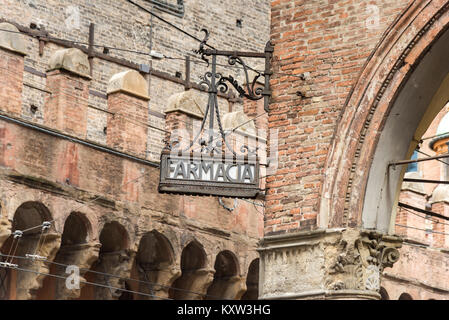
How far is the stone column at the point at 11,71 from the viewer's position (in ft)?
63.9

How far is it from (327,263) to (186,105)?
33.1ft

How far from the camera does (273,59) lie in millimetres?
13383

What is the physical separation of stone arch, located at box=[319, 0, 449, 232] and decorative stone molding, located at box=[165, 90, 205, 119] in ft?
31.1

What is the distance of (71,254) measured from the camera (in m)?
20.8

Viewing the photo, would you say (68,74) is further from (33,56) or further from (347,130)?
(347,130)

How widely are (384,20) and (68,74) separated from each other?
875cm

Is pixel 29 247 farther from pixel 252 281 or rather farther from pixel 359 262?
pixel 359 262

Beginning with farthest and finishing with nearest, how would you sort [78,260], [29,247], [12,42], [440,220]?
[440,220] → [78,260] → [29,247] → [12,42]

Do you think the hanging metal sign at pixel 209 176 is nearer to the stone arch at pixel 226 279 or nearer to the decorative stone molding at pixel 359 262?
the decorative stone molding at pixel 359 262

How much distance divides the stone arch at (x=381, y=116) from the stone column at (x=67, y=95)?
28.0 feet

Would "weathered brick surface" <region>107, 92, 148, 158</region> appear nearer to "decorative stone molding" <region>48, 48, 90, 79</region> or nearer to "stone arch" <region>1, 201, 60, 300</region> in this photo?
"decorative stone molding" <region>48, 48, 90, 79</region>

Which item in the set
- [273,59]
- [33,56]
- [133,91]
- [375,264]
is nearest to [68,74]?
[133,91]

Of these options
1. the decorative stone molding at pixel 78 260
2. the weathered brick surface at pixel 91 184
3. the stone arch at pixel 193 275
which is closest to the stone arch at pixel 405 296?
the weathered brick surface at pixel 91 184

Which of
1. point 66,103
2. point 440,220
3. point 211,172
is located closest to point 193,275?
point 66,103
